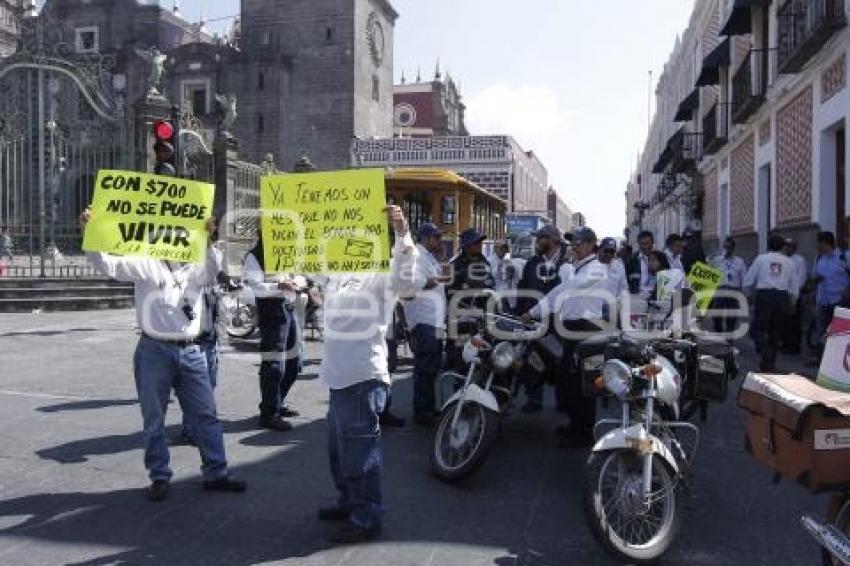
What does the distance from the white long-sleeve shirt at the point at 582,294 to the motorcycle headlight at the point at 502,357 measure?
84 cm

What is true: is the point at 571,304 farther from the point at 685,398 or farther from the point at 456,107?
the point at 456,107

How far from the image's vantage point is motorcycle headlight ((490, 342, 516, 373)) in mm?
5504

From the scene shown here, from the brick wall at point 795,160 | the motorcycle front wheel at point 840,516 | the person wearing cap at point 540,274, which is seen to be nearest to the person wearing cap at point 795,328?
the brick wall at point 795,160

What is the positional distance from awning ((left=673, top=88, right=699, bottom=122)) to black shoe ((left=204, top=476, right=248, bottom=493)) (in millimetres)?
26559

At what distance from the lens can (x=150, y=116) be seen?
20891mm

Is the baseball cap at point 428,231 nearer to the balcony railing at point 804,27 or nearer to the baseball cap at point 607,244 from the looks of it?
the baseball cap at point 607,244

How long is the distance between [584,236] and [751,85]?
46.0ft

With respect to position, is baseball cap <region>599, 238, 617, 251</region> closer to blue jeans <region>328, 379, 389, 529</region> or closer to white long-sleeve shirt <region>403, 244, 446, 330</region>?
white long-sleeve shirt <region>403, 244, 446, 330</region>

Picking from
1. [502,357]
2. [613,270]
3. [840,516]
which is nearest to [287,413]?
[502,357]

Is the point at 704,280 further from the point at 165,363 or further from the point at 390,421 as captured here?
the point at 165,363

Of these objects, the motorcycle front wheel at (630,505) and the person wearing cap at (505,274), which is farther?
the person wearing cap at (505,274)

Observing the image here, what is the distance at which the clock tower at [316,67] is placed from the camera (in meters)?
49.9

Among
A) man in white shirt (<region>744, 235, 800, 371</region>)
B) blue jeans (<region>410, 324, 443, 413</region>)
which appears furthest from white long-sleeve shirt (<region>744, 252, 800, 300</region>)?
blue jeans (<region>410, 324, 443, 413</region>)

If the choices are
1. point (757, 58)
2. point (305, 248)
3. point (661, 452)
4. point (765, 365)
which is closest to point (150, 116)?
point (757, 58)
